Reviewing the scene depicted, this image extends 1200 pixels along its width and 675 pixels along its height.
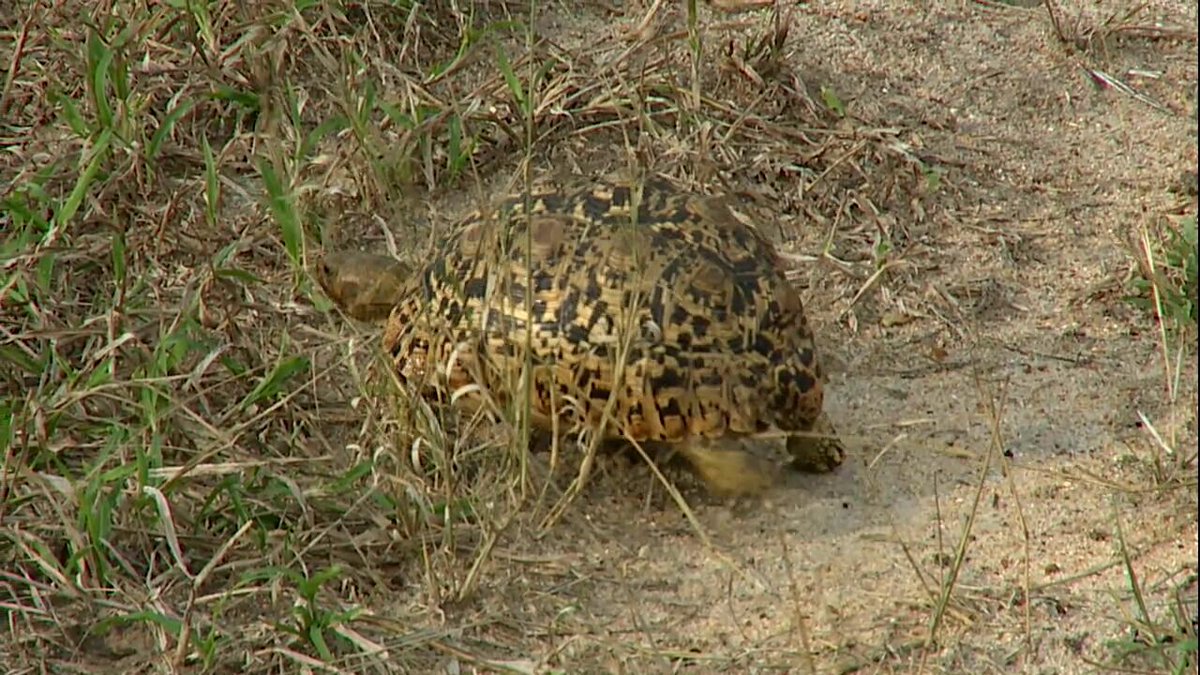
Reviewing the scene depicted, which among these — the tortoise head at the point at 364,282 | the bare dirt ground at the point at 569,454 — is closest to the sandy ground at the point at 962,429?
the bare dirt ground at the point at 569,454

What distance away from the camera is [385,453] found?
12.1 ft

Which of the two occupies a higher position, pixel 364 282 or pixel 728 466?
pixel 364 282

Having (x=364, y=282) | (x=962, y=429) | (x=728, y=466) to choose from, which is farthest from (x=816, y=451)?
(x=364, y=282)

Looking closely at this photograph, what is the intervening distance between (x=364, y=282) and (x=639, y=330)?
853 mm

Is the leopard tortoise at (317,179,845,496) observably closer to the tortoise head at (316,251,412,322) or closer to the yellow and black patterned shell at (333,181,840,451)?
the yellow and black patterned shell at (333,181,840,451)

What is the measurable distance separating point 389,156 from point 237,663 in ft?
5.22

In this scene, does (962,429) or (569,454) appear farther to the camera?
(962,429)

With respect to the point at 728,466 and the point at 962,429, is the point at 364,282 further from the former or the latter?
the point at 962,429

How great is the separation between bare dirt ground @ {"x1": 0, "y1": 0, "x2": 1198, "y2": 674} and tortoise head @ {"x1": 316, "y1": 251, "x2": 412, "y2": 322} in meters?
0.09

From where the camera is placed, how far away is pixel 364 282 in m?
4.22

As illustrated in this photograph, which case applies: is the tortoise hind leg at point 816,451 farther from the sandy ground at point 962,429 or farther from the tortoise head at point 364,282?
the tortoise head at point 364,282

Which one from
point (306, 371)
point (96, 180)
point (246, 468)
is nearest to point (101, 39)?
point (96, 180)

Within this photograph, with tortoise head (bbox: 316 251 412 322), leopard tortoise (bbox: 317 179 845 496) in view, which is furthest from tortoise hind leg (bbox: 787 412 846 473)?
tortoise head (bbox: 316 251 412 322)

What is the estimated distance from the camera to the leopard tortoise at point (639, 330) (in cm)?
369
